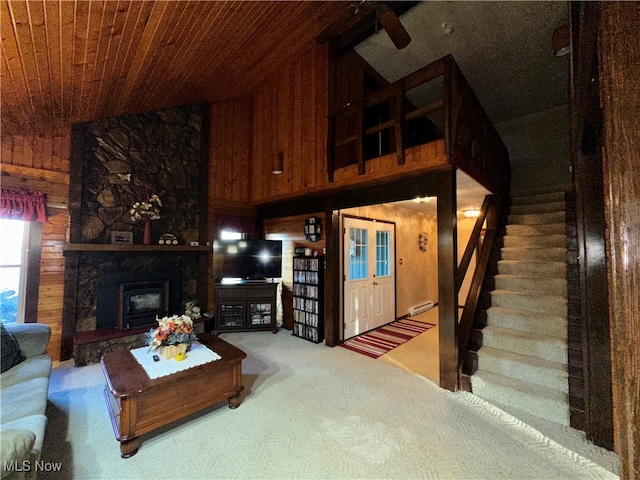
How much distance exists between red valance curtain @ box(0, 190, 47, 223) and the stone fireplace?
0.31 metres

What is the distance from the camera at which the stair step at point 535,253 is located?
3.36 m

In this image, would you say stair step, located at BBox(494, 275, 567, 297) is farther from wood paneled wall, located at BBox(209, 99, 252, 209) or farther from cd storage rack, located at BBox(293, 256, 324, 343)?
wood paneled wall, located at BBox(209, 99, 252, 209)

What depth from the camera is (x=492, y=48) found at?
13.6 feet

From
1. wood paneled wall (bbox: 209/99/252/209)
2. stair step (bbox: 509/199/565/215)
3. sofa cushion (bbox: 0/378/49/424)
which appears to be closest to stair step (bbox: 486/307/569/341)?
stair step (bbox: 509/199/565/215)

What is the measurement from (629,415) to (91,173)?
17.2 ft

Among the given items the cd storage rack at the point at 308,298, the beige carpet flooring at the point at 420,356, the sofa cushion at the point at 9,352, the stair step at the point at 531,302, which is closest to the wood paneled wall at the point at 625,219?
the beige carpet flooring at the point at 420,356

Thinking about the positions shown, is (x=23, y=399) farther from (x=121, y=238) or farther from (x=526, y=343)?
(x=526, y=343)

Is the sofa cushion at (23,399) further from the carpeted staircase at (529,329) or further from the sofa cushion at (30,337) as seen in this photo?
the carpeted staircase at (529,329)

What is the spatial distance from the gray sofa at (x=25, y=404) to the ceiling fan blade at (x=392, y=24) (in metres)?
3.77

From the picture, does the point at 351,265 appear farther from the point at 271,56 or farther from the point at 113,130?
the point at 113,130

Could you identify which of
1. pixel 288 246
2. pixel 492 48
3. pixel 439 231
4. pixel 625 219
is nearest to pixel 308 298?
pixel 288 246

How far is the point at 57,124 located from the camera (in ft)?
11.7

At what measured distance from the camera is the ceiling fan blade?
8.07 feet

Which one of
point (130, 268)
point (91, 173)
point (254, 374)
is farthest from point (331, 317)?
point (91, 173)
